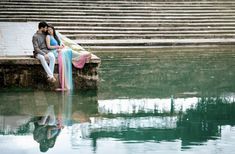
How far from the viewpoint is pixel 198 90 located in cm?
967

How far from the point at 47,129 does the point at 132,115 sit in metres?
1.39

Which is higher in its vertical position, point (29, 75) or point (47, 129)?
point (29, 75)

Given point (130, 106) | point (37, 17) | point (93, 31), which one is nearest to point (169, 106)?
point (130, 106)

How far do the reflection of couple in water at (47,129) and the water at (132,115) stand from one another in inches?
0.4

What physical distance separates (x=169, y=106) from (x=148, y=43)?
8459mm

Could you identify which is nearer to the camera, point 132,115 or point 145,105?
point 132,115

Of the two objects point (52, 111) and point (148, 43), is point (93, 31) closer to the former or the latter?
point (148, 43)

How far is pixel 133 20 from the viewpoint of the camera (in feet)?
62.6

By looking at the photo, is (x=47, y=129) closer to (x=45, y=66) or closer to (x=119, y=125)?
(x=119, y=125)

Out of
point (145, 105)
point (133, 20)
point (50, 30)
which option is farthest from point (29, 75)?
point (133, 20)

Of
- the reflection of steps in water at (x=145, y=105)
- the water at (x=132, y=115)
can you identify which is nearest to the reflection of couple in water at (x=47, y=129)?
the water at (x=132, y=115)

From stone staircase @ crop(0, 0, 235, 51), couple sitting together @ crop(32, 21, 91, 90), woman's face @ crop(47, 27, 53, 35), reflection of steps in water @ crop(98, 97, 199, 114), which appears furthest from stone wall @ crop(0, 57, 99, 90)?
stone staircase @ crop(0, 0, 235, 51)

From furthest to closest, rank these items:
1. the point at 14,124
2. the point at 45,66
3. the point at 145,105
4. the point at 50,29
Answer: the point at 50,29, the point at 45,66, the point at 145,105, the point at 14,124

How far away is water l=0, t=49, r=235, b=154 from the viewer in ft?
19.8
